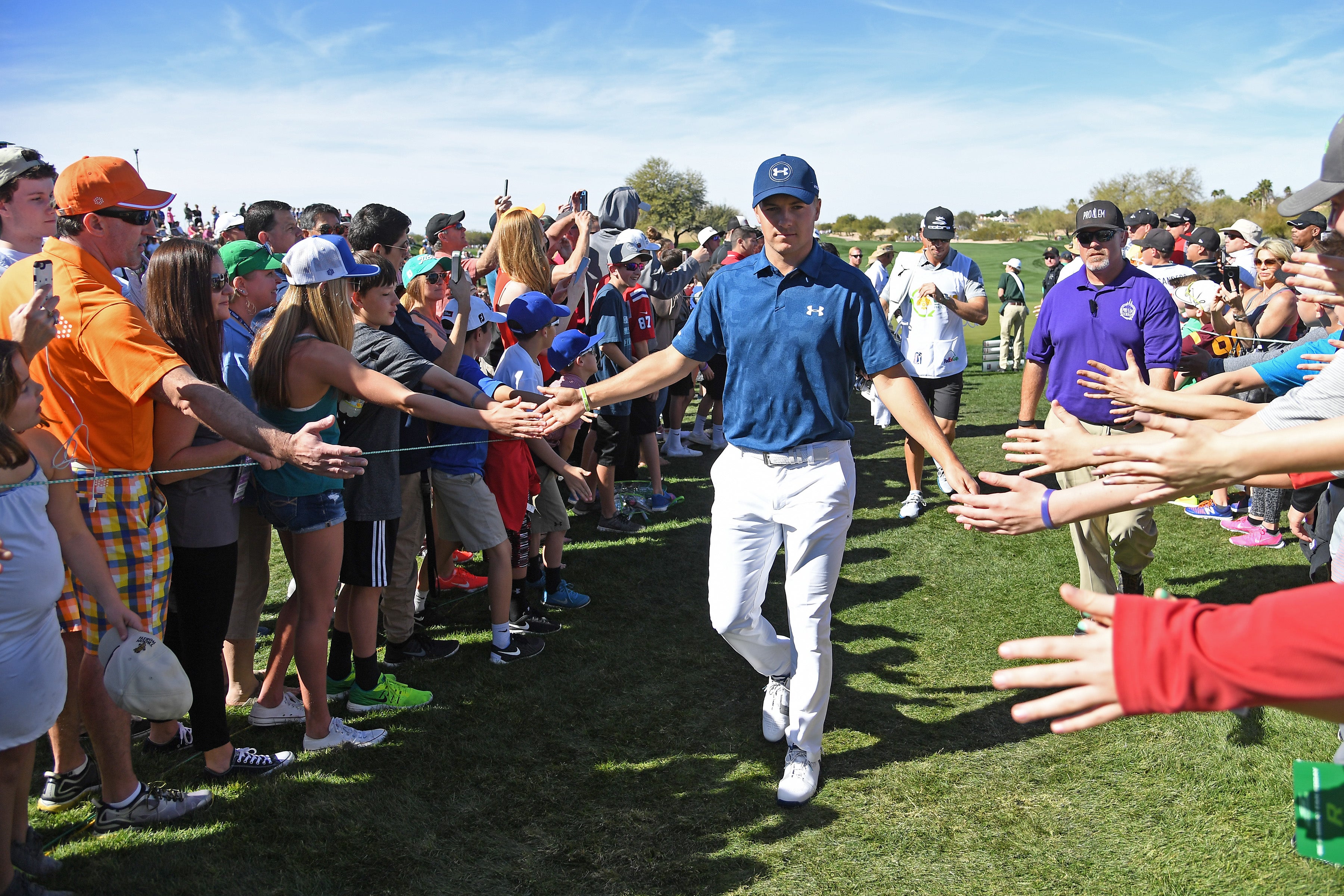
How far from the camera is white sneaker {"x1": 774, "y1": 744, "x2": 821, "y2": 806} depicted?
3684mm

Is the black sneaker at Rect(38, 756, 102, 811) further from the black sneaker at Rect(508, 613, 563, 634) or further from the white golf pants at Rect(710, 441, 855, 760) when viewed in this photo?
the white golf pants at Rect(710, 441, 855, 760)

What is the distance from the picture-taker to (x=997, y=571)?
20.9ft

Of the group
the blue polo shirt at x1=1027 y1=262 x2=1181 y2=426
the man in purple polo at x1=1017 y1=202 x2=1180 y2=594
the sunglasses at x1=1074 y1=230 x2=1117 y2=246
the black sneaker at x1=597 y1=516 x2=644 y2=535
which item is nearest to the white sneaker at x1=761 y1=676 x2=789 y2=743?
the man in purple polo at x1=1017 y1=202 x2=1180 y2=594

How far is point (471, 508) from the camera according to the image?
491 centimetres

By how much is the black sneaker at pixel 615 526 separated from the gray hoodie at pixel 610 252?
2.14 meters

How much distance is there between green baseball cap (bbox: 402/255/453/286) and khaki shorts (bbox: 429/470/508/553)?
110 cm

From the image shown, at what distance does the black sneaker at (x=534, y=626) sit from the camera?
17.7 ft

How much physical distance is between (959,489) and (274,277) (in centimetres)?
347

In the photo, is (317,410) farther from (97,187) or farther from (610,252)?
(610,252)

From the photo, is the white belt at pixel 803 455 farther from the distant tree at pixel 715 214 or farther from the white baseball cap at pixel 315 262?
the distant tree at pixel 715 214

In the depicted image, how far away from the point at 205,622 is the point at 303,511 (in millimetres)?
577

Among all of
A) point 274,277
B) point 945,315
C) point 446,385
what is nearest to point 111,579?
point 446,385

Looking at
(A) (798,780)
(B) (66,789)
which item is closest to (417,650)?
(B) (66,789)

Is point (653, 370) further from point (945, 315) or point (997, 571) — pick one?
point (945, 315)
